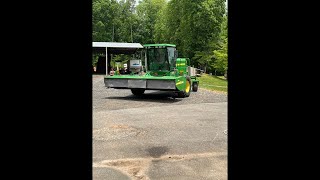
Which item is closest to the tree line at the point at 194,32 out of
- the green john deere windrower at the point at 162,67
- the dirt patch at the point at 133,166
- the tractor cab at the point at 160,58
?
the green john deere windrower at the point at 162,67

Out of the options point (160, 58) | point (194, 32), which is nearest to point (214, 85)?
point (160, 58)

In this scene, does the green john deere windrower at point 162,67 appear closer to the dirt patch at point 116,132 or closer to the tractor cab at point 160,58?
the tractor cab at point 160,58

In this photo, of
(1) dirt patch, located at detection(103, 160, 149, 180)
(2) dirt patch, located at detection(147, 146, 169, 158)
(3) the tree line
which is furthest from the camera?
(3) the tree line

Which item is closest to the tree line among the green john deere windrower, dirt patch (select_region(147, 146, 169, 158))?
the green john deere windrower

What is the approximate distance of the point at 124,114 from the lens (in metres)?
11.1

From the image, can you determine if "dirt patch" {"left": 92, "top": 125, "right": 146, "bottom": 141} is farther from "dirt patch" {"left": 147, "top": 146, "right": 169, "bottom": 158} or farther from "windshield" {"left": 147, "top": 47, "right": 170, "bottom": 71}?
"windshield" {"left": 147, "top": 47, "right": 170, "bottom": 71}

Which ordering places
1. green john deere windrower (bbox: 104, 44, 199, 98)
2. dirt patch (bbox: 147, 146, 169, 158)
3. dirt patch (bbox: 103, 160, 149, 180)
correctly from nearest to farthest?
1. dirt patch (bbox: 103, 160, 149, 180)
2. dirt patch (bbox: 147, 146, 169, 158)
3. green john deere windrower (bbox: 104, 44, 199, 98)

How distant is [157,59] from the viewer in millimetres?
16672

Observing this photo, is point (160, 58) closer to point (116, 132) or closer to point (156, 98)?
point (156, 98)

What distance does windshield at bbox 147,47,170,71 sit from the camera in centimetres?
1656
